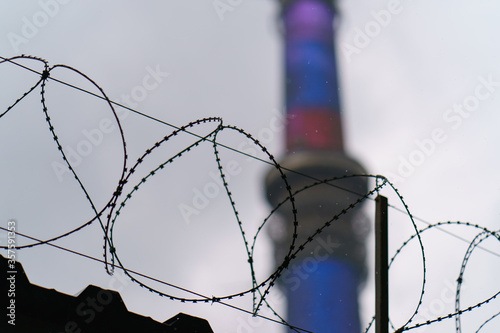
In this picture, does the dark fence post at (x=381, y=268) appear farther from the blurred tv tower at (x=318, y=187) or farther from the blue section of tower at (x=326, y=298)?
the blurred tv tower at (x=318, y=187)

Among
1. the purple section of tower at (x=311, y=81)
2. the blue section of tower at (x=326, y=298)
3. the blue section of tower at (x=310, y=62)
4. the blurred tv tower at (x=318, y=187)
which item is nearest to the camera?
the blue section of tower at (x=326, y=298)

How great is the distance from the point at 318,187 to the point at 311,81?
268 inches

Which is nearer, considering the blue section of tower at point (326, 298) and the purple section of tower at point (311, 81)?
the blue section of tower at point (326, 298)

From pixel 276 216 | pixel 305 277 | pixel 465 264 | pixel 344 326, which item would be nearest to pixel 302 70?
pixel 276 216

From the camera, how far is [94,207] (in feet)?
20.6

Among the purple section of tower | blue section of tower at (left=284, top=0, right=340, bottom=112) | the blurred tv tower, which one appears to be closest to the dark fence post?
the blurred tv tower

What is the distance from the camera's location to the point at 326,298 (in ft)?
144

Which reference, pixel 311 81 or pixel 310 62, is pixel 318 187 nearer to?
pixel 311 81

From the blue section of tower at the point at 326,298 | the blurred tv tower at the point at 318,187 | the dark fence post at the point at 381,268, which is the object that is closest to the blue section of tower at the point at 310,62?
the blurred tv tower at the point at 318,187

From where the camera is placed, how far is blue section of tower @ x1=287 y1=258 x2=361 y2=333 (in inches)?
1682

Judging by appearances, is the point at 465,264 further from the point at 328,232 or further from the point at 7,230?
the point at 328,232

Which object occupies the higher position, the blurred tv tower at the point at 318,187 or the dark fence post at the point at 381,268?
the blurred tv tower at the point at 318,187

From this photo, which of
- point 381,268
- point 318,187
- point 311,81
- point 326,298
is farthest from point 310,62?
point 381,268

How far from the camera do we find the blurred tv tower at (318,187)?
146 feet
